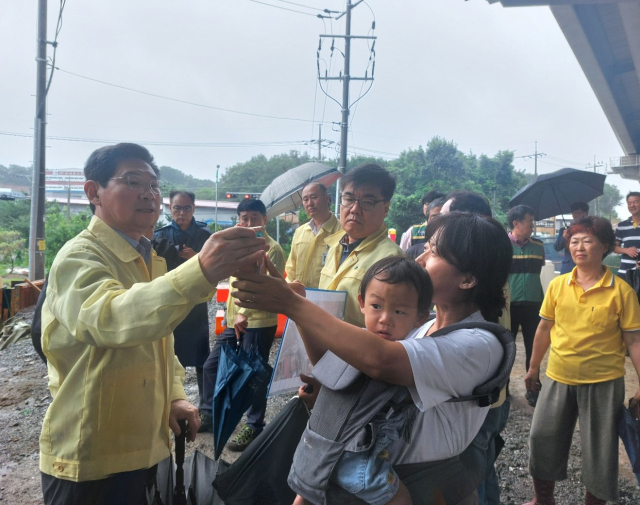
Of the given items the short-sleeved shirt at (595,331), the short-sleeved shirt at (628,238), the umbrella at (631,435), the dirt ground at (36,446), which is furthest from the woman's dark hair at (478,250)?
the short-sleeved shirt at (628,238)

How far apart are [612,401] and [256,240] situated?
245cm

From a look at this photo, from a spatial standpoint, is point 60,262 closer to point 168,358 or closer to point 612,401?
point 168,358

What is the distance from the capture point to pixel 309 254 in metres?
3.95

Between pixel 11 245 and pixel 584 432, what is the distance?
63.9 feet

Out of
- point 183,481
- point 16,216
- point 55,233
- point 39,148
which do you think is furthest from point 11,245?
point 183,481

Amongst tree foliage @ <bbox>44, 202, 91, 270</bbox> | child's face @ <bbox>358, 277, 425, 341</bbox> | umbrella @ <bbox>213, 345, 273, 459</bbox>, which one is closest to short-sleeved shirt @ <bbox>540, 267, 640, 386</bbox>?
umbrella @ <bbox>213, 345, 273, 459</bbox>

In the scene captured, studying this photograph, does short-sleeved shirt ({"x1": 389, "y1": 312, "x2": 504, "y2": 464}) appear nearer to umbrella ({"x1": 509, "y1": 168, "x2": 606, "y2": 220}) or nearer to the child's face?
the child's face

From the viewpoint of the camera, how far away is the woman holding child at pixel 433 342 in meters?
1.12

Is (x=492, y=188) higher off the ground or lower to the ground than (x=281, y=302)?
higher

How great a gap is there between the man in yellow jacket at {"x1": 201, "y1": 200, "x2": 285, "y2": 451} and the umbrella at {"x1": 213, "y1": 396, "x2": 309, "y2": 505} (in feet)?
5.93

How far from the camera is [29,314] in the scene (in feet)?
28.1

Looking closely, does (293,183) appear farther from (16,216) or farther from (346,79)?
(16,216)

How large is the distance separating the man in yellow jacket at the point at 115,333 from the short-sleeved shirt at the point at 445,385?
0.51 metres

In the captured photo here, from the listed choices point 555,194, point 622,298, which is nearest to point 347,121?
point 555,194
